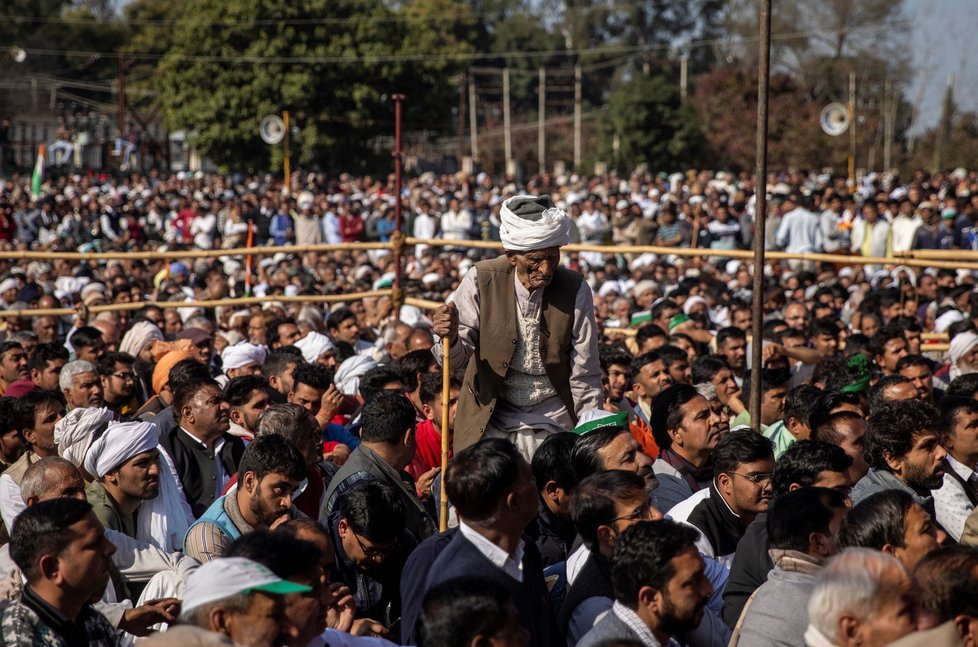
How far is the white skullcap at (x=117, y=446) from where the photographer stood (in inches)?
219

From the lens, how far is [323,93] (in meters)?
40.1

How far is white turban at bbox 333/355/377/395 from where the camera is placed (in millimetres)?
9266

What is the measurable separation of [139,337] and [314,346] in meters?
1.47

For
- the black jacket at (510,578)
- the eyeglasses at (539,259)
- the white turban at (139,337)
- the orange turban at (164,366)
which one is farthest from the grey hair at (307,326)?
the black jacket at (510,578)

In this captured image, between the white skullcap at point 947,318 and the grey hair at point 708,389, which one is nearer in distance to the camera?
the grey hair at point 708,389

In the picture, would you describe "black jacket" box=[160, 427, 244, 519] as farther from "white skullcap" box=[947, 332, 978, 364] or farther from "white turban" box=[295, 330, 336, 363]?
"white skullcap" box=[947, 332, 978, 364]

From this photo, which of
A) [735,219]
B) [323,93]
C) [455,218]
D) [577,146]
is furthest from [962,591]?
[577,146]

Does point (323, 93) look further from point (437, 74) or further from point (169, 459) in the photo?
point (169, 459)

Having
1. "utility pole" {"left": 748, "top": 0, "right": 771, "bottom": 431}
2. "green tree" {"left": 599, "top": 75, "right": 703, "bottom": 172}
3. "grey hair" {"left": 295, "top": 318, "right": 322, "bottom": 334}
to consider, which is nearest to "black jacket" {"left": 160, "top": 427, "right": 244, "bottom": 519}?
"utility pole" {"left": 748, "top": 0, "right": 771, "bottom": 431}

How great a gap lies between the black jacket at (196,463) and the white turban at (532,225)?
1.99 metres

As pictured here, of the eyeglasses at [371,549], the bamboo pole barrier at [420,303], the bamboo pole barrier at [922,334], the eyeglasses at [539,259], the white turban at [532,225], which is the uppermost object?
the white turban at [532,225]

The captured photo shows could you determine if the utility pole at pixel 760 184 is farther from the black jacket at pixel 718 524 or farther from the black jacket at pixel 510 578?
the black jacket at pixel 510 578

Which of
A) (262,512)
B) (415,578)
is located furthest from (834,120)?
(415,578)

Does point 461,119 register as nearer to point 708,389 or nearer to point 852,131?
point 852,131
